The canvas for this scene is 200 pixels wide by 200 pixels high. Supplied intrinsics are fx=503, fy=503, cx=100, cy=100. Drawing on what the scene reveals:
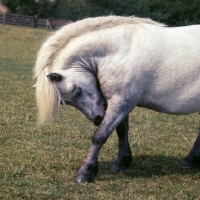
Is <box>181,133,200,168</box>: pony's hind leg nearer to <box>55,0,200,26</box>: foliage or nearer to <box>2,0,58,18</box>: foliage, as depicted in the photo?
<box>55,0,200,26</box>: foliage

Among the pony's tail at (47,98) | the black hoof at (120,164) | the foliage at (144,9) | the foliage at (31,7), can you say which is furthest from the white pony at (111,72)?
the foliage at (31,7)

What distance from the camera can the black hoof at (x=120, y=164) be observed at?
230 inches

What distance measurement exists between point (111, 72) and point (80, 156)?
4.72 ft

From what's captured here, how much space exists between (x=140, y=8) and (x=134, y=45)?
48.1 meters

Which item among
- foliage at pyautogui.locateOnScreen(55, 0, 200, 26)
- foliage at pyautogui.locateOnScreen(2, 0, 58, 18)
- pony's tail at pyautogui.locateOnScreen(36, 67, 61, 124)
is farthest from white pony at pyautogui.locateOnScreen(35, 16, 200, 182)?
foliage at pyautogui.locateOnScreen(2, 0, 58, 18)

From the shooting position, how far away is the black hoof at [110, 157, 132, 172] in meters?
5.83

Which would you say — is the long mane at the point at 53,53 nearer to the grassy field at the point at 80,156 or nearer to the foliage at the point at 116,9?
the grassy field at the point at 80,156

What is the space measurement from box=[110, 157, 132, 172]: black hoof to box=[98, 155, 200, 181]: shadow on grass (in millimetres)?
55

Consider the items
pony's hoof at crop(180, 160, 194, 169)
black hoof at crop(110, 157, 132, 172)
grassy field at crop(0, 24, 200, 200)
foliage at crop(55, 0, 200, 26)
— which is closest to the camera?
grassy field at crop(0, 24, 200, 200)

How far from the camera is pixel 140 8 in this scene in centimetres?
5253

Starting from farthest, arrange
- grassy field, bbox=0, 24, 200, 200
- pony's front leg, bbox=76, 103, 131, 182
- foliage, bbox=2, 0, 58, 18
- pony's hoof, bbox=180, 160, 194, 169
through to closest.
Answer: foliage, bbox=2, 0, 58, 18, pony's hoof, bbox=180, 160, 194, 169, pony's front leg, bbox=76, 103, 131, 182, grassy field, bbox=0, 24, 200, 200

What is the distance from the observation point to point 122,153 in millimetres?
5988

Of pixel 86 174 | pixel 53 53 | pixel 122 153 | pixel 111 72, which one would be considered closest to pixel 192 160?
pixel 122 153

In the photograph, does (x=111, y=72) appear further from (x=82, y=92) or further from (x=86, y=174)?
(x=86, y=174)
